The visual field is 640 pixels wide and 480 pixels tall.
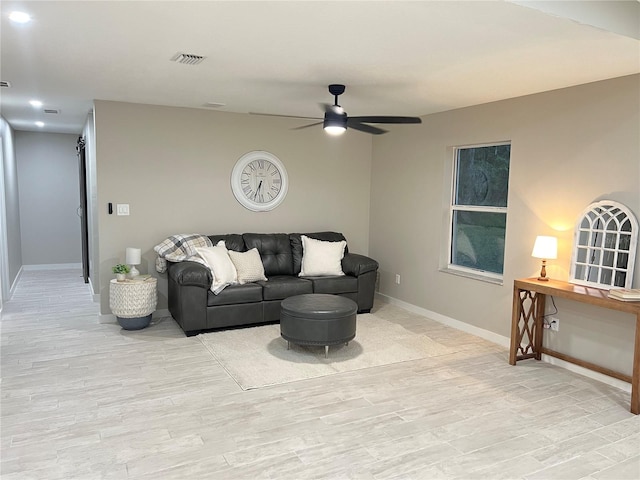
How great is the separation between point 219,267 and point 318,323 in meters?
1.38

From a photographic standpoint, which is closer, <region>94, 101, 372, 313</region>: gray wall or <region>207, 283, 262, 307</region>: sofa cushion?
<region>207, 283, 262, 307</region>: sofa cushion

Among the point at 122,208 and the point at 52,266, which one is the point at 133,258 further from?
the point at 52,266

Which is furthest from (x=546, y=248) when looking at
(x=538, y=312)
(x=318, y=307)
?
(x=318, y=307)

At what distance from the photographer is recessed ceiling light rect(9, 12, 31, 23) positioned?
2529 mm

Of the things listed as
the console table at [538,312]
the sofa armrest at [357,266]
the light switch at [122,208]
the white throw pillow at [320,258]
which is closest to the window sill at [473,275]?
the console table at [538,312]

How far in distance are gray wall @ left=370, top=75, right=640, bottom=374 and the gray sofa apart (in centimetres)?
74

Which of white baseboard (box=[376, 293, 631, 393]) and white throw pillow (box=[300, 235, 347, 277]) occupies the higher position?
white throw pillow (box=[300, 235, 347, 277])

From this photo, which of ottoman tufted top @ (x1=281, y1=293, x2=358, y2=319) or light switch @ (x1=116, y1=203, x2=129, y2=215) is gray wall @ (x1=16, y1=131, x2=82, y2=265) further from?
ottoman tufted top @ (x1=281, y1=293, x2=358, y2=319)

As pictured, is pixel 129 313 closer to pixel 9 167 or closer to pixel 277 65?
pixel 277 65

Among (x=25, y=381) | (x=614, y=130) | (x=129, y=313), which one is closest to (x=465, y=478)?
(x=614, y=130)

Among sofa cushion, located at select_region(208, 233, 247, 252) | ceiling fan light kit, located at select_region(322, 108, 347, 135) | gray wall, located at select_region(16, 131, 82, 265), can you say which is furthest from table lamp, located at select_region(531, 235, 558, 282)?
gray wall, located at select_region(16, 131, 82, 265)

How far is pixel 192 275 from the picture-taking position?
466cm

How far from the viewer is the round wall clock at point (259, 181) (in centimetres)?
582

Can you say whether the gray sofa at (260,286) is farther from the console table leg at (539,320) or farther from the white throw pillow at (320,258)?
the console table leg at (539,320)
